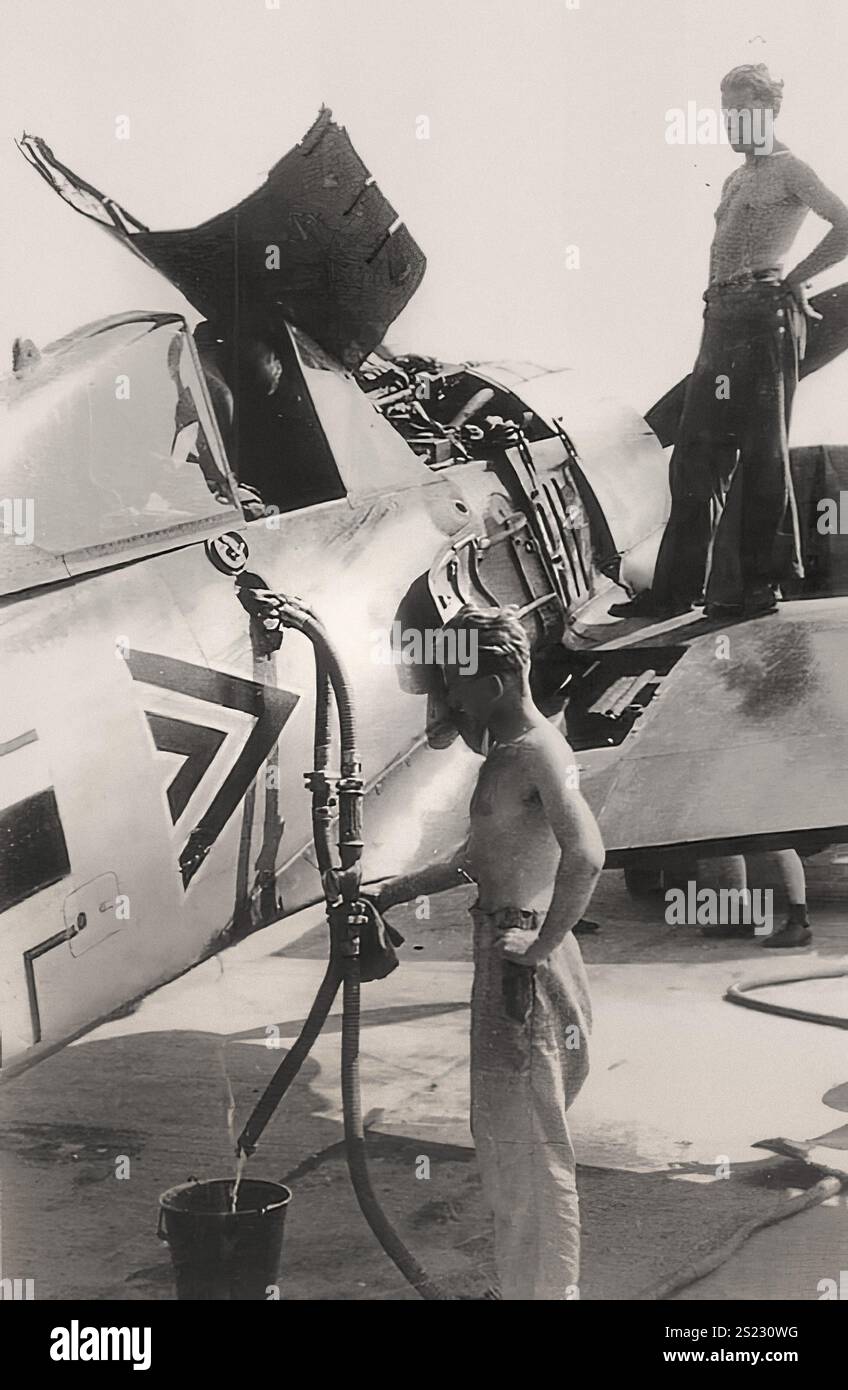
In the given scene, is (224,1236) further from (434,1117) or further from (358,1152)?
(434,1117)

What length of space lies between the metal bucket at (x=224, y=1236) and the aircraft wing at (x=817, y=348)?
1588 mm

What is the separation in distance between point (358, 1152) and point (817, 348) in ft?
5.64

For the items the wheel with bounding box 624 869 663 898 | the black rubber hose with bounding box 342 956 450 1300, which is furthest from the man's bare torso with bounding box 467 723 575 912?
the black rubber hose with bounding box 342 956 450 1300

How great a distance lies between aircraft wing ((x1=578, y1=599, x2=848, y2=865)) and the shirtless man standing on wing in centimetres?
12

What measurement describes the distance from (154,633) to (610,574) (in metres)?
0.89

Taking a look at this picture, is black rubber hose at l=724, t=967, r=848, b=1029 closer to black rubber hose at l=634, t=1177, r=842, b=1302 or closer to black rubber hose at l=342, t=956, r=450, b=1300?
black rubber hose at l=634, t=1177, r=842, b=1302

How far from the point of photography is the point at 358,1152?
7.92 feet

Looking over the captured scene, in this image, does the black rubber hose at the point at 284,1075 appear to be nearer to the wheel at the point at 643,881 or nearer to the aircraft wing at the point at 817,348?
the wheel at the point at 643,881

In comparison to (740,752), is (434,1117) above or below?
below

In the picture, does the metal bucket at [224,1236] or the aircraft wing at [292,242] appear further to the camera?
the aircraft wing at [292,242]

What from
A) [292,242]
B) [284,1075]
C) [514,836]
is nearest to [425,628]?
[514,836]

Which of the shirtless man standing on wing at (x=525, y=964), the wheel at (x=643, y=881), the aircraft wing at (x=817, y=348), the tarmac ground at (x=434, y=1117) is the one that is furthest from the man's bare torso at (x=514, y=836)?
the aircraft wing at (x=817, y=348)

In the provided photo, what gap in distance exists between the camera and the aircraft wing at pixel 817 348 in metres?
2.46
